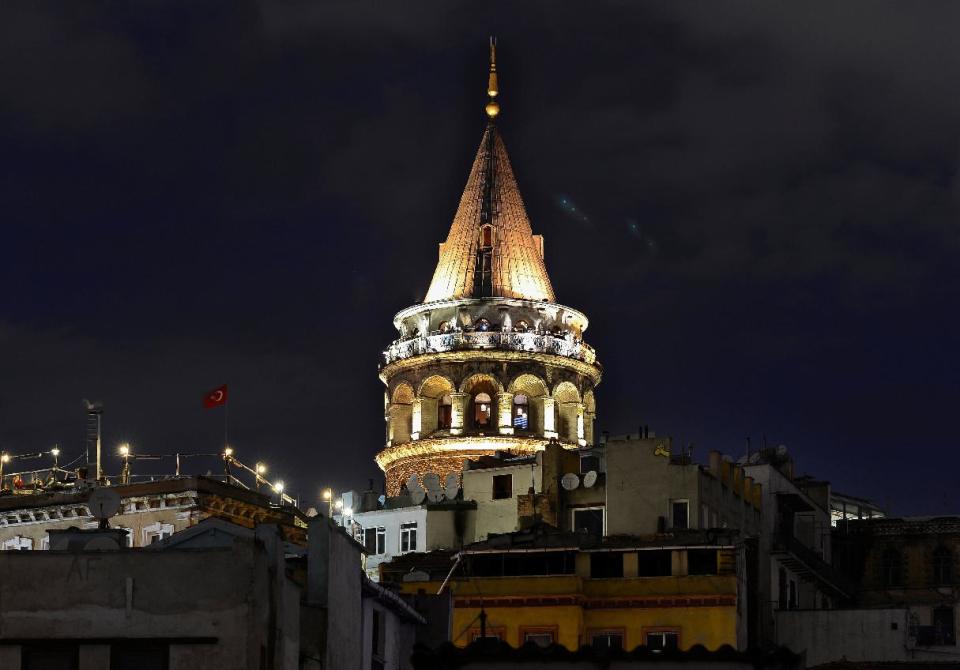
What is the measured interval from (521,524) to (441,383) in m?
28.2

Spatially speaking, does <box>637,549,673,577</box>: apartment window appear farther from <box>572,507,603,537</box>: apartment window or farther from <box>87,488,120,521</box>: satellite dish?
<box>87,488,120,521</box>: satellite dish

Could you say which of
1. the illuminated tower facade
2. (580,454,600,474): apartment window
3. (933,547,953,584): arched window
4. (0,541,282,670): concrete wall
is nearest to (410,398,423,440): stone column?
the illuminated tower facade

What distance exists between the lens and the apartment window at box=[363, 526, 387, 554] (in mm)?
97562

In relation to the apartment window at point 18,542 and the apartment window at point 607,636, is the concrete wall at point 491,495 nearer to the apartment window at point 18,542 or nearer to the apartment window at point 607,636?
the apartment window at point 18,542

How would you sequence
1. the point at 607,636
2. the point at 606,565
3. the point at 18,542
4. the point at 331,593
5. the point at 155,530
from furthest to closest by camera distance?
the point at 18,542, the point at 155,530, the point at 606,565, the point at 607,636, the point at 331,593

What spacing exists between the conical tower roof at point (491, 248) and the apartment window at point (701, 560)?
44.3 m

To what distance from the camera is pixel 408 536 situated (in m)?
96.8

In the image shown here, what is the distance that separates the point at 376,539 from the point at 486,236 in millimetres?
24951

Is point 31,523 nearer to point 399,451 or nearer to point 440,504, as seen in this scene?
point 440,504

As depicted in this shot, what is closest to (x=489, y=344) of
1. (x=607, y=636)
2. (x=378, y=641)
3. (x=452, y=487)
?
(x=452, y=487)

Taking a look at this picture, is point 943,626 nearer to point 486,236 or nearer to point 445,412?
point 445,412

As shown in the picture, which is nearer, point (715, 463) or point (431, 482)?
point (715, 463)

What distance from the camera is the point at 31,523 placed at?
90500mm

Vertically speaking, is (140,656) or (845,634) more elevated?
(845,634)
